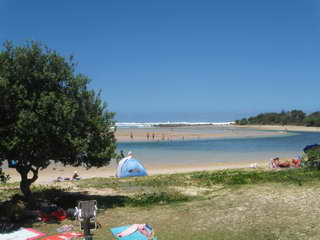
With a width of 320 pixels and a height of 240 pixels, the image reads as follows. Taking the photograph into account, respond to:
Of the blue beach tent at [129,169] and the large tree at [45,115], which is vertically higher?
the large tree at [45,115]

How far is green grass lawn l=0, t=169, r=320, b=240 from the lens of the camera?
9.15 metres

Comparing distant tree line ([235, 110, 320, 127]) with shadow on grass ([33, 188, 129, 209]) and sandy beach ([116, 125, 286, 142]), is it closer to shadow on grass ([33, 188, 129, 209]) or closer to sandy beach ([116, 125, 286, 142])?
sandy beach ([116, 125, 286, 142])

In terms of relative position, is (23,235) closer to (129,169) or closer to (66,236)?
(66,236)

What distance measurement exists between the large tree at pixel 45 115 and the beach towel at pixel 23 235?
2.54 metres

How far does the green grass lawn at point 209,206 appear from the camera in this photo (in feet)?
30.0

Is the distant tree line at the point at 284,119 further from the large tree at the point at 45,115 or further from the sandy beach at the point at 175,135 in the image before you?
the large tree at the point at 45,115

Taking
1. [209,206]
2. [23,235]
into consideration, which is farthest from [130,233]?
[209,206]

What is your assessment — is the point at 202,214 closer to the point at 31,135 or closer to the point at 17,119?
the point at 31,135

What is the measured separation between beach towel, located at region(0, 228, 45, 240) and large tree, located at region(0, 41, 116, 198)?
8.32ft

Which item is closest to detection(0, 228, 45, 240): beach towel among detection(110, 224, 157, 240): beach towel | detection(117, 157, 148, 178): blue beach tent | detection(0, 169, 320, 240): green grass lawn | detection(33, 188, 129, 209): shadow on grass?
detection(0, 169, 320, 240): green grass lawn

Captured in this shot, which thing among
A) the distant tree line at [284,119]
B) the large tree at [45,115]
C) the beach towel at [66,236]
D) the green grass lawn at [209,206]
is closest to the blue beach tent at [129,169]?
the green grass lawn at [209,206]

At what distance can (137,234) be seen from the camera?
8641 mm

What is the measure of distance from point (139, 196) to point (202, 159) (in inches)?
858

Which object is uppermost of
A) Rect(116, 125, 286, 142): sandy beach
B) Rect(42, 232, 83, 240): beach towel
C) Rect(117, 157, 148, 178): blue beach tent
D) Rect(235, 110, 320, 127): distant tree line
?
Rect(235, 110, 320, 127): distant tree line
